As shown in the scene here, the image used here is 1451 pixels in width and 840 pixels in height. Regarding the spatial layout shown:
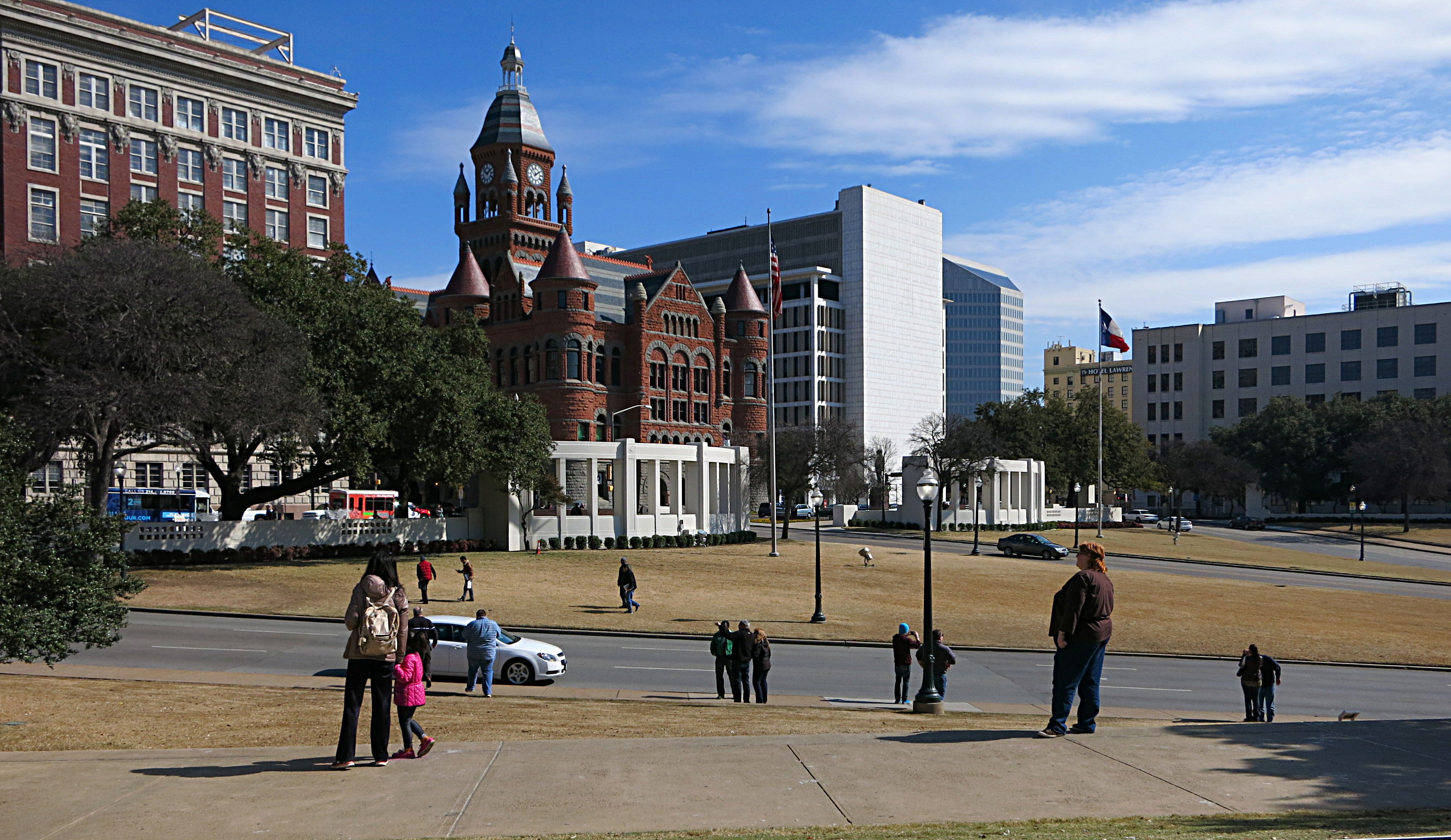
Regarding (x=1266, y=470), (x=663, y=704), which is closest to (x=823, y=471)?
(x=1266, y=470)

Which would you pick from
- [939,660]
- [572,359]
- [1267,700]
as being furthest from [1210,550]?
[939,660]

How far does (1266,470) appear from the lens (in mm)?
112312

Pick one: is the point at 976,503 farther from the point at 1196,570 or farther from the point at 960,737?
the point at 960,737

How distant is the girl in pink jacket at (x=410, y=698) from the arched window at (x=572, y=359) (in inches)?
2642

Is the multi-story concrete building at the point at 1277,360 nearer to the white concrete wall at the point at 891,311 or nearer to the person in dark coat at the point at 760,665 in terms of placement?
the white concrete wall at the point at 891,311

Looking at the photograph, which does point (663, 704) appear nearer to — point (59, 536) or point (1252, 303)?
point (59, 536)

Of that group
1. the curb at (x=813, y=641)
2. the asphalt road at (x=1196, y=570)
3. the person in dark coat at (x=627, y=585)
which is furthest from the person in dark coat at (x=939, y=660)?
the asphalt road at (x=1196, y=570)

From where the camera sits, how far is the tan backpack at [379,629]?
397 inches

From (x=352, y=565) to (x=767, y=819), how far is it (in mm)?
38838

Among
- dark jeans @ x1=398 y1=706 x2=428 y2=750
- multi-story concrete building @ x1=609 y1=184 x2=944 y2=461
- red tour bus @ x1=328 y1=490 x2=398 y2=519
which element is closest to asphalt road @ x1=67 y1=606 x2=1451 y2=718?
dark jeans @ x1=398 y1=706 x2=428 y2=750

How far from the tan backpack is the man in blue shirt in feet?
31.1

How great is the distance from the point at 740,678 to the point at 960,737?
10.5m

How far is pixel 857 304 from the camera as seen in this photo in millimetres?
143875

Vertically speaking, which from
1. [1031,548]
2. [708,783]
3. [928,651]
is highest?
[708,783]
